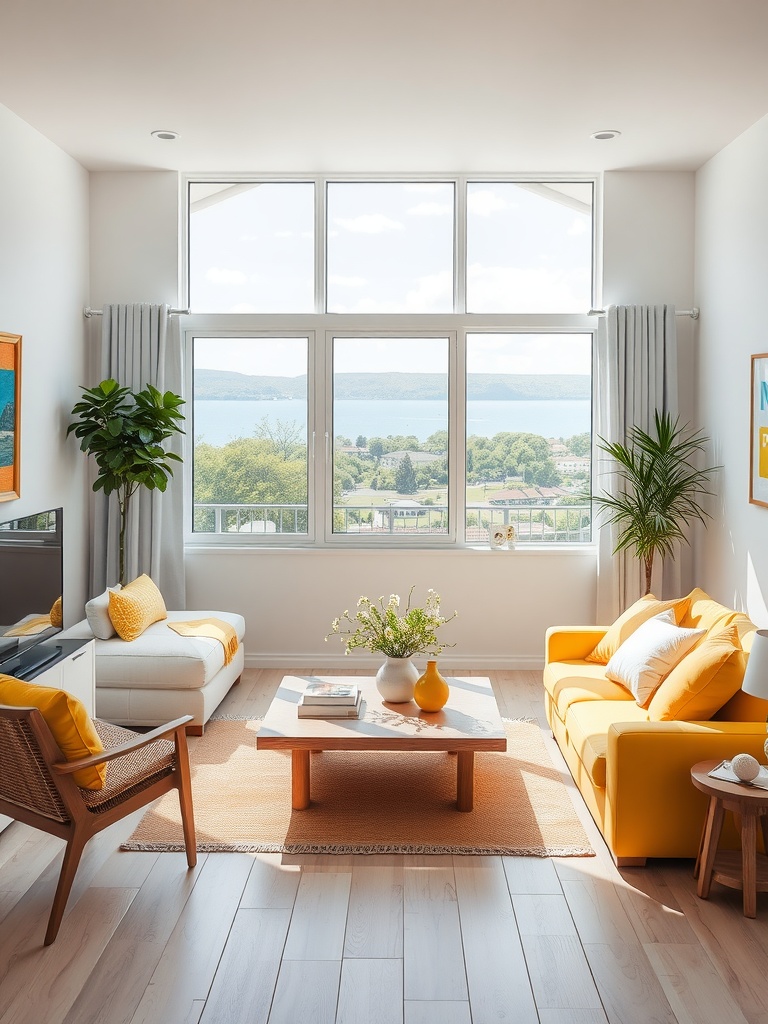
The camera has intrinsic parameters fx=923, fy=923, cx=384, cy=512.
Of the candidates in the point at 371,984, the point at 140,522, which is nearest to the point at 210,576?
the point at 140,522

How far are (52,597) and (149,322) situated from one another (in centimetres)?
228

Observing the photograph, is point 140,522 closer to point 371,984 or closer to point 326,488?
point 326,488

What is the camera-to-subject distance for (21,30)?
3.74 m

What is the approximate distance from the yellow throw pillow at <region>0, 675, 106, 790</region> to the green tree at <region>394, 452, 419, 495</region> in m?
3.55

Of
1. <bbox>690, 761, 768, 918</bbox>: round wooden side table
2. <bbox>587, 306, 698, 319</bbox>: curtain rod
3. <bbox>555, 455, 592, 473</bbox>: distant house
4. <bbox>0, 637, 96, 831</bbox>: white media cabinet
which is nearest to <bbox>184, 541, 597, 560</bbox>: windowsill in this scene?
<bbox>555, 455, 592, 473</bbox>: distant house

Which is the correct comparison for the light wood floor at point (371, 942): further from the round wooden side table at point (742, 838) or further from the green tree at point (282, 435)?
the green tree at point (282, 435)

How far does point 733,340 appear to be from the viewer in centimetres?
525

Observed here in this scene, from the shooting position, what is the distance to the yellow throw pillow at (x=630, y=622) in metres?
4.39

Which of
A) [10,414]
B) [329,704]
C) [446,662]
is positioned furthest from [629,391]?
[10,414]

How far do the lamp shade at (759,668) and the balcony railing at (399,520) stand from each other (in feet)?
10.4

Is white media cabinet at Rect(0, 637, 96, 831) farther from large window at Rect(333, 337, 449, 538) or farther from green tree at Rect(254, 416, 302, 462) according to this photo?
large window at Rect(333, 337, 449, 538)

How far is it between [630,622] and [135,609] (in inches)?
103

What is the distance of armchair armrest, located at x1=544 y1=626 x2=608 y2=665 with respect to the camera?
15.8 feet

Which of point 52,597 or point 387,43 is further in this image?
point 52,597
